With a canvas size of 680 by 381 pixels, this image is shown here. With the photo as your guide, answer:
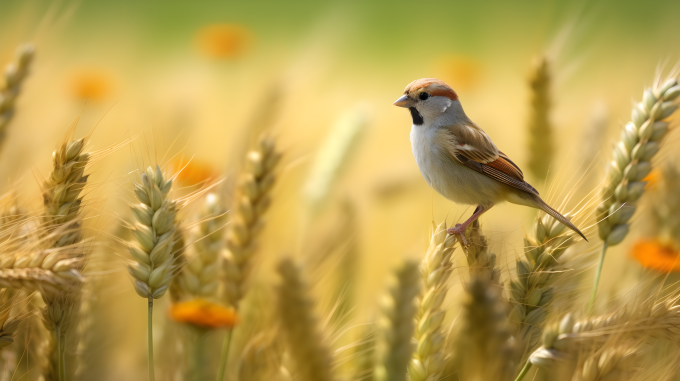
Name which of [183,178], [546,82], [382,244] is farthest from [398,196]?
[183,178]

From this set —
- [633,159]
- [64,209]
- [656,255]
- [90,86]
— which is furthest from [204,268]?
[90,86]

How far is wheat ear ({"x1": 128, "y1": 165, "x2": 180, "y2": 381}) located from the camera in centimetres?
181

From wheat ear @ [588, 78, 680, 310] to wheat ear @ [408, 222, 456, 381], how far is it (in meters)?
0.81

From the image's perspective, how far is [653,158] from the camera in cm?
236

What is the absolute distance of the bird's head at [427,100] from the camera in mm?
2963

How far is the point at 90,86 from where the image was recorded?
546cm

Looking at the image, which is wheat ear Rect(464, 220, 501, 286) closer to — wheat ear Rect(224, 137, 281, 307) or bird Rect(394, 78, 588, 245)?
bird Rect(394, 78, 588, 245)

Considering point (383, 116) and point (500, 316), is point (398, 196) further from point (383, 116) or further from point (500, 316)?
point (500, 316)

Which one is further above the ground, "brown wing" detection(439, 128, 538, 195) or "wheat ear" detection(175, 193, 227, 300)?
"brown wing" detection(439, 128, 538, 195)

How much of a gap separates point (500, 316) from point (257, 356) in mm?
1163

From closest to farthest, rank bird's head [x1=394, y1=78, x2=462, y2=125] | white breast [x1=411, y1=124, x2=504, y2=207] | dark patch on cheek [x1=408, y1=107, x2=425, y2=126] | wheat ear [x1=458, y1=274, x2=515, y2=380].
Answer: wheat ear [x1=458, y1=274, x2=515, y2=380] → white breast [x1=411, y1=124, x2=504, y2=207] → bird's head [x1=394, y1=78, x2=462, y2=125] → dark patch on cheek [x1=408, y1=107, x2=425, y2=126]

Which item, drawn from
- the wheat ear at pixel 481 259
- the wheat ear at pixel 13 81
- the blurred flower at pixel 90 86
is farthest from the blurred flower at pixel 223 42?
the wheat ear at pixel 481 259

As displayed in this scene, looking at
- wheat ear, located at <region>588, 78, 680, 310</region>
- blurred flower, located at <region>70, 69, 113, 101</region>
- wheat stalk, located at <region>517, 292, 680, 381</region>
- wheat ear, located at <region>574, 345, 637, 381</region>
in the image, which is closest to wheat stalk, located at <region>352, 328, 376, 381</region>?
wheat stalk, located at <region>517, 292, 680, 381</region>

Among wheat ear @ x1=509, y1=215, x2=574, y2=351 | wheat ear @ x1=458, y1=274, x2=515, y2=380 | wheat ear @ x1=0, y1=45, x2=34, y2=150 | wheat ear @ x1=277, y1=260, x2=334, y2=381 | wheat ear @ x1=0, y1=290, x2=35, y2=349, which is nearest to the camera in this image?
wheat ear @ x1=458, y1=274, x2=515, y2=380
